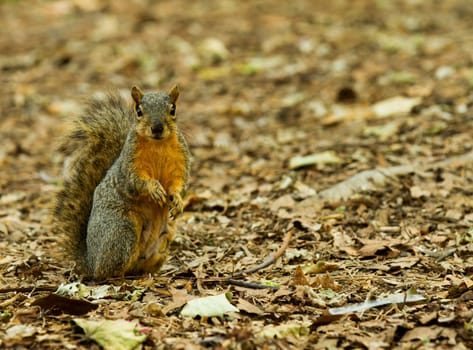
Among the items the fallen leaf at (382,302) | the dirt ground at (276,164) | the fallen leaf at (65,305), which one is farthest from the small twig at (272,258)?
the fallen leaf at (65,305)

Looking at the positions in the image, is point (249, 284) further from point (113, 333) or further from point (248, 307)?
point (113, 333)

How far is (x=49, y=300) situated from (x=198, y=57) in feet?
21.4

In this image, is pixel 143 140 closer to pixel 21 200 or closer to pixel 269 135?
pixel 21 200

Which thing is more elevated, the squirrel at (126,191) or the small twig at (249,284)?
the squirrel at (126,191)

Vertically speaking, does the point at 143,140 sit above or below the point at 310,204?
above

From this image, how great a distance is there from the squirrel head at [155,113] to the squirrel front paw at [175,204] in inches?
14.2

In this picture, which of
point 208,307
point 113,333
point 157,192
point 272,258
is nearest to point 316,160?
point 272,258

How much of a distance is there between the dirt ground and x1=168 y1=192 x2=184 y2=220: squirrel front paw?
34 centimetres

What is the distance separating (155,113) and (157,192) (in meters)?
0.43

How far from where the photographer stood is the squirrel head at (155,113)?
13.0ft

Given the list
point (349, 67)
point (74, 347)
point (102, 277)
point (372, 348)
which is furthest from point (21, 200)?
point (349, 67)

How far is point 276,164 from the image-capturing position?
6.28 metres

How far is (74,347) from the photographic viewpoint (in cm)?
313

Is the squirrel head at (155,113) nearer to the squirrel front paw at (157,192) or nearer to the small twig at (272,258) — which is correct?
the squirrel front paw at (157,192)
